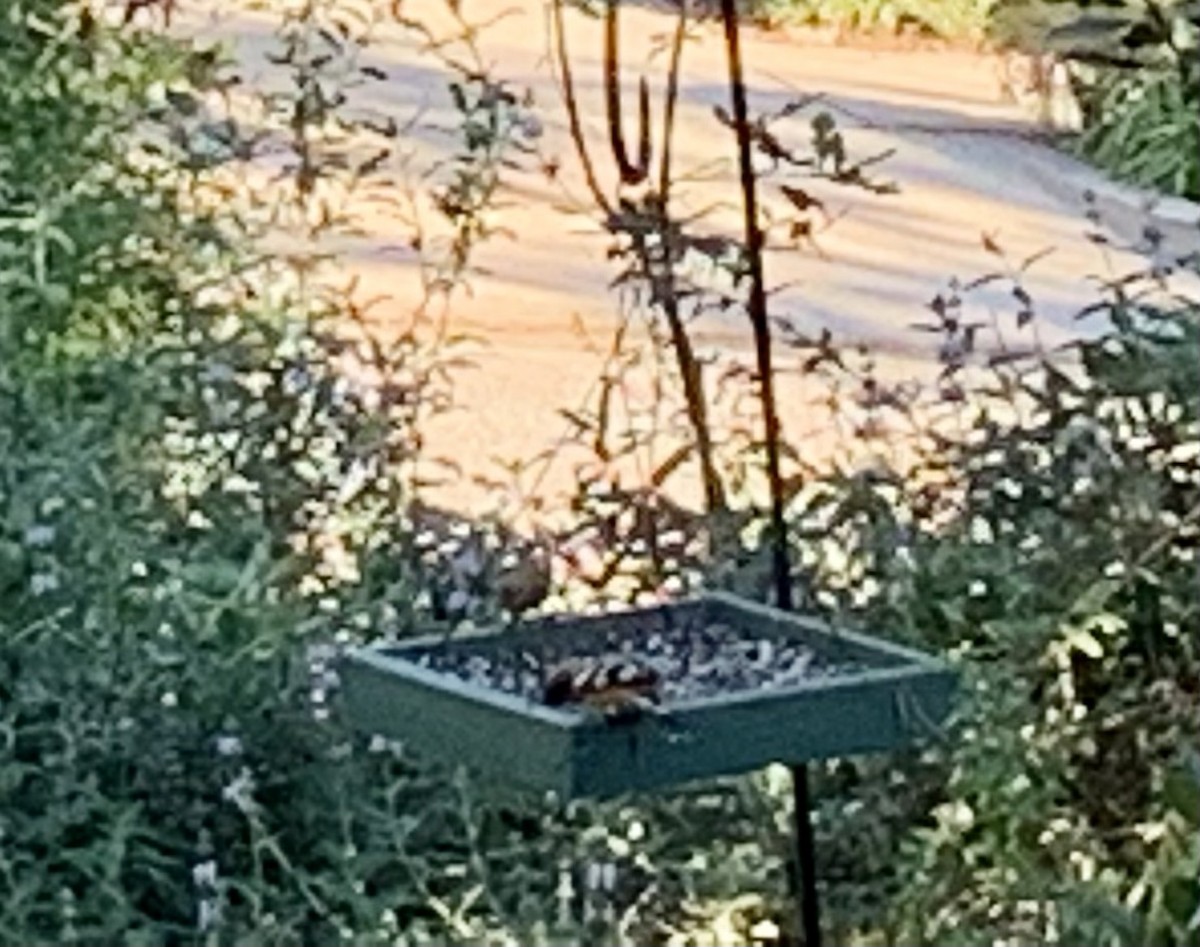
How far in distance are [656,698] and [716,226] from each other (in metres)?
3.27

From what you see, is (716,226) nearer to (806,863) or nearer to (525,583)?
(525,583)

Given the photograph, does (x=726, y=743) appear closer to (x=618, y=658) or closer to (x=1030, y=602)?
(x=618, y=658)

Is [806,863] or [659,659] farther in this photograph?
[659,659]

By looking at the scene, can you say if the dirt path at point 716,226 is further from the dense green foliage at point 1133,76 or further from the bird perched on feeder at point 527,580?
the bird perched on feeder at point 527,580

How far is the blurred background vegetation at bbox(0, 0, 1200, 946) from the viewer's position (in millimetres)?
2996

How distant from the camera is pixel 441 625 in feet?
10.9

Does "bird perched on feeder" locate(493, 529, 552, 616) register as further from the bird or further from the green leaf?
the green leaf

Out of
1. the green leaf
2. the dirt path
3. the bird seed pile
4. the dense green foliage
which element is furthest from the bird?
the green leaf

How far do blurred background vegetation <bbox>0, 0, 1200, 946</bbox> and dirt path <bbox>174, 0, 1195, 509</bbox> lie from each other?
1.03 feet

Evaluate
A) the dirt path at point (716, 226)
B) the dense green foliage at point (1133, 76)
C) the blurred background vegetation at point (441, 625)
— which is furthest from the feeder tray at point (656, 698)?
the dirt path at point (716, 226)

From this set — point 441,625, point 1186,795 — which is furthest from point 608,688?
point 441,625

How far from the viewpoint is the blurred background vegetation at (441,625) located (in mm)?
2996

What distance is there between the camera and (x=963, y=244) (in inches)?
267

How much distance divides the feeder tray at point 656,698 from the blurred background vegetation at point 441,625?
0.29 m
